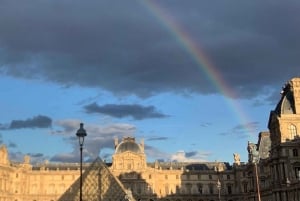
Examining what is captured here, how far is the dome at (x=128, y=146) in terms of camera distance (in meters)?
106

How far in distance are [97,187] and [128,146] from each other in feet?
192

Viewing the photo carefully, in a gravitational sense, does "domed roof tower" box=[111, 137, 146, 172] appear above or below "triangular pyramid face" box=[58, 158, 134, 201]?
above

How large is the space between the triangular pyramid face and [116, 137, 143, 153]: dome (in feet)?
183

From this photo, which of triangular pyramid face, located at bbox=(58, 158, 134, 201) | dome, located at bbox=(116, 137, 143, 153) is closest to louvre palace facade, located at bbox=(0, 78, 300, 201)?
dome, located at bbox=(116, 137, 143, 153)

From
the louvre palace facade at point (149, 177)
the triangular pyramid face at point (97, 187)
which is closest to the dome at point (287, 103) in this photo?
the louvre palace facade at point (149, 177)

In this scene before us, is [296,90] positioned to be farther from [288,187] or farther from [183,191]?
[183,191]

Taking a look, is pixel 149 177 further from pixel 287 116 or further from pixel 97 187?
pixel 97 187

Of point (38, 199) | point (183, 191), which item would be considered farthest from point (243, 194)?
point (38, 199)

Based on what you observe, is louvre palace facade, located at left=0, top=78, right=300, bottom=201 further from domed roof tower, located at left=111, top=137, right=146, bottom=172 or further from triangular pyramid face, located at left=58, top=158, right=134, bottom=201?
triangular pyramid face, located at left=58, top=158, right=134, bottom=201

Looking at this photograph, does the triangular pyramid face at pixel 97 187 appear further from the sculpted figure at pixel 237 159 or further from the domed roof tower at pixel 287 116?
the sculpted figure at pixel 237 159

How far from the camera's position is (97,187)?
47688mm

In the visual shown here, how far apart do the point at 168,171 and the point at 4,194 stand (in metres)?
36.7

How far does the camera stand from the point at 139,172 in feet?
343

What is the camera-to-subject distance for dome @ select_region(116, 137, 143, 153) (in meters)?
106
